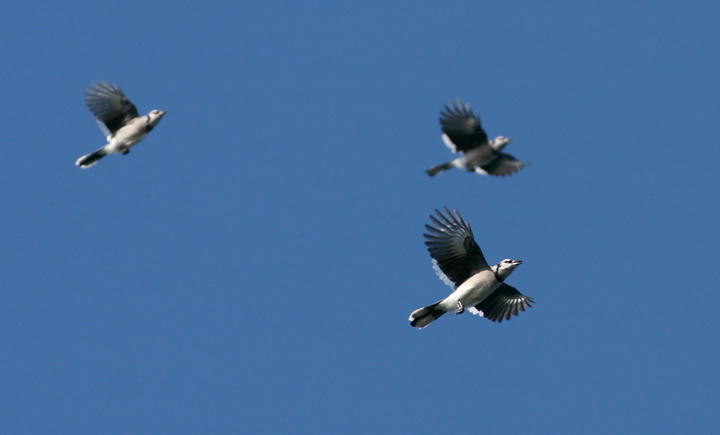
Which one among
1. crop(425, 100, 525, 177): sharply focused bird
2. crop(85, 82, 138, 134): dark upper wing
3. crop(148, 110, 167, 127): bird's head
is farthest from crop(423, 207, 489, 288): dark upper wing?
crop(85, 82, 138, 134): dark upper wing

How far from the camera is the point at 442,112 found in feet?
69.4

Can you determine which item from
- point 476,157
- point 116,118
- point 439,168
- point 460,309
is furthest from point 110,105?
point 460,309

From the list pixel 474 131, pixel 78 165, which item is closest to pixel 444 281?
pixel 474 131

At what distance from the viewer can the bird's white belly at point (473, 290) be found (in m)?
17.1

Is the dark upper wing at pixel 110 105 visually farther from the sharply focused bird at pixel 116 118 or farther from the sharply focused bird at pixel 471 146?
the sharply focused bird at pixel 471 146

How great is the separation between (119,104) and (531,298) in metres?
10.9

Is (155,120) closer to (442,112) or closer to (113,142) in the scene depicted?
(113,142)

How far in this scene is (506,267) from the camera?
17188 millimetres

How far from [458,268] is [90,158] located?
9683mm

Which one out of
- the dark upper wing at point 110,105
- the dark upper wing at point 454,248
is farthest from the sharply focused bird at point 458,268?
the dark upper wing at point 110,105

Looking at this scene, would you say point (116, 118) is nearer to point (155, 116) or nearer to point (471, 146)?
point (155, 116)

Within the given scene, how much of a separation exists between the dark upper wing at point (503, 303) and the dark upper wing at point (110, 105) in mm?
9774

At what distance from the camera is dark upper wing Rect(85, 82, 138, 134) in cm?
2053

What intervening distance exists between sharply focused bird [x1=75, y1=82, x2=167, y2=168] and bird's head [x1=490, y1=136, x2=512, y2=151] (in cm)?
836
